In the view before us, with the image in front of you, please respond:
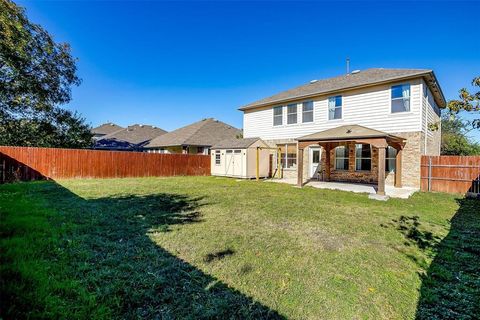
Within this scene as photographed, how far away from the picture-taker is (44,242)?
147 inches

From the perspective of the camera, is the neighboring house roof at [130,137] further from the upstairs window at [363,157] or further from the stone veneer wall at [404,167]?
the upstairs window at [363,157]

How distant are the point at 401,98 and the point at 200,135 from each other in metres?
17.8

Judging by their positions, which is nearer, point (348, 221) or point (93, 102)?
point (348, 221)

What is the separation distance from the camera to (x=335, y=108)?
44.9 feet

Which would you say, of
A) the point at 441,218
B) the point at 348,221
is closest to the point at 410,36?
the point at 441,218

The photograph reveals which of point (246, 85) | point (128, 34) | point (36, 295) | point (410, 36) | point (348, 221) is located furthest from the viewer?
point (246, 85)

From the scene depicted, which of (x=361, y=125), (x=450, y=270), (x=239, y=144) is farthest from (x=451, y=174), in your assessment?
(x=239, y=144)

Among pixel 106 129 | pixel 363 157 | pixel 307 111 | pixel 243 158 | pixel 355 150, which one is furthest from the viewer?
pixel 106 129

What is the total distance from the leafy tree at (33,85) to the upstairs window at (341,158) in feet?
69.2

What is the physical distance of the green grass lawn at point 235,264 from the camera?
2.37m

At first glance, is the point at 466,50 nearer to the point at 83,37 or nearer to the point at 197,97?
the point at 197,97

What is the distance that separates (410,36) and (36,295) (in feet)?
53.9

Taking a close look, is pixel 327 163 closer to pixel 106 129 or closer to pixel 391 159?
pixel 391 159

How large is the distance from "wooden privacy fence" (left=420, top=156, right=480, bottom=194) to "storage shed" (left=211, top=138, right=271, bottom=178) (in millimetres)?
8879
